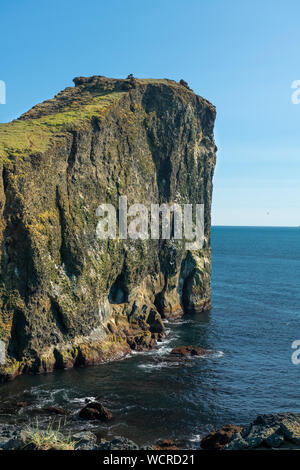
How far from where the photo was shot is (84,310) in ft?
206

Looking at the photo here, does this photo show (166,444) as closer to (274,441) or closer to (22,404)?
(274,441)

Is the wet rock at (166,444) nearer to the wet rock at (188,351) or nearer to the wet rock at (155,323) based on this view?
the wet rock at (188,351)

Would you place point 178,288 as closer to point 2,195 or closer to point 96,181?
point 96,181

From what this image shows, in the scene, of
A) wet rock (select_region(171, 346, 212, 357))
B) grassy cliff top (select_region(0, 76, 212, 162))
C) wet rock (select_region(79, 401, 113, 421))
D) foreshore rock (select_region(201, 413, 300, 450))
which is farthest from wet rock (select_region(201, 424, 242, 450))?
grassy cliff top (select_region(0, 76, 212, 162))

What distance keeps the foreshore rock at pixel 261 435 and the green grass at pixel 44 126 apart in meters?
41.8

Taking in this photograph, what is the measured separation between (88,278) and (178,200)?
3728 centimetres

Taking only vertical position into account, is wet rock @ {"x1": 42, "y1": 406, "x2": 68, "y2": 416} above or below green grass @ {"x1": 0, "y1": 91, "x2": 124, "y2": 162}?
below

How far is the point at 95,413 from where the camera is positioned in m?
43.7

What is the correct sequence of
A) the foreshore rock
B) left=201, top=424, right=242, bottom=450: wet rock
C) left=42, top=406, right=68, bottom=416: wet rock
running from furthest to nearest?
left=42, top=406, right=68, bottom=416: wet rock → left=201, top=424, right=242, bottom=450: wet rock → the foreshore rock

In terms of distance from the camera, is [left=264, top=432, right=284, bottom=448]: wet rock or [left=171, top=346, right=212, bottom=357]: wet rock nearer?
[left=264, top=432, right=284, bottom=448]: wet rock

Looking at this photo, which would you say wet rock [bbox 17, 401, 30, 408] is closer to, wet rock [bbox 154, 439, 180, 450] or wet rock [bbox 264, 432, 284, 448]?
wet rock [bbox 154, 439, 180, 450]

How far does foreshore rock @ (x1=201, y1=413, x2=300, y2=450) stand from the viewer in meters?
34.8

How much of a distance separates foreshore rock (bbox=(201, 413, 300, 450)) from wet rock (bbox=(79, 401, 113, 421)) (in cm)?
1057
